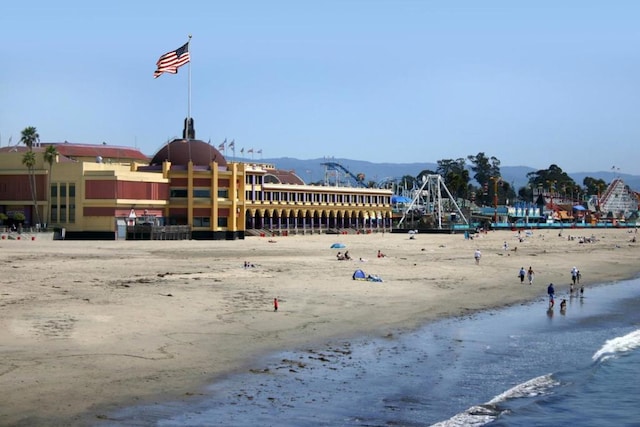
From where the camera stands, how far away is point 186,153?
9756cm

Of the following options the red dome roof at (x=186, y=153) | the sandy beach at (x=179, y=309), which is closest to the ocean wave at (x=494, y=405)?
the sandy beach at (x=179, y=309)

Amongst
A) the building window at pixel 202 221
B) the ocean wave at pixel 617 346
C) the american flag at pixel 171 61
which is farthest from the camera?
the building window at pixel 202 221

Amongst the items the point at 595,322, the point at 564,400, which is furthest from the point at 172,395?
the point at 595,322

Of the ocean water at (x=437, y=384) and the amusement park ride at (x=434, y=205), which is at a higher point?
the amusement park ride at (x=434, y=205)

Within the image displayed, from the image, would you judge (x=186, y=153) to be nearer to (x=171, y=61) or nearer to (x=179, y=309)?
(x=171, y=61)

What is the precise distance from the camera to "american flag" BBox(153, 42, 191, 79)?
83.8 m

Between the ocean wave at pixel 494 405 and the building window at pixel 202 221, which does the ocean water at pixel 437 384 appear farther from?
the building window at pixel 202 221

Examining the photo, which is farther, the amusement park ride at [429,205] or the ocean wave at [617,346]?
the amusement park ride at [429,205]

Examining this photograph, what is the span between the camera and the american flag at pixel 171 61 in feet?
275

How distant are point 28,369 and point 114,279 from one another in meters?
22.2

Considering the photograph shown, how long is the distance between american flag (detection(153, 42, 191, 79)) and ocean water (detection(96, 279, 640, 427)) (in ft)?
195

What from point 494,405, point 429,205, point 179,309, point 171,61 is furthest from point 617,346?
point 429,205

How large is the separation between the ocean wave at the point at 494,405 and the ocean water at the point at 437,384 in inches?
1.2

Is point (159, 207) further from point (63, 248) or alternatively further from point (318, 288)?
point (318, 288)
